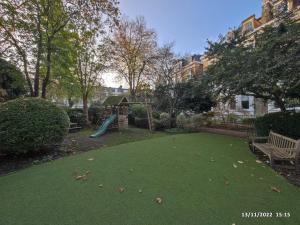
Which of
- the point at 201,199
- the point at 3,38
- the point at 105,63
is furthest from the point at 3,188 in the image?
the point at 105,63

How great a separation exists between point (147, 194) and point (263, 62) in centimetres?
551

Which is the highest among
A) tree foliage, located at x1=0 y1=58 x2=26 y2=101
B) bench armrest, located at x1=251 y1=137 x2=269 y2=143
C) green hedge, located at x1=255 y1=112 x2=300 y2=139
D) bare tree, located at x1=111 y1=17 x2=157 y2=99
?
bare tree, located at x1=111 y1=17 x2=157 y2=99

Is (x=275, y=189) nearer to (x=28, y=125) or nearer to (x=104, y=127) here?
(x=28, y=125)

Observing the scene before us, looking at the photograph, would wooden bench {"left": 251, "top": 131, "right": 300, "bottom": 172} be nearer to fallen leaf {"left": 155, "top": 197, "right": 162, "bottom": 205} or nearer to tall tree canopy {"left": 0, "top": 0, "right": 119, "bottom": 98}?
fallen leaf {"left": 155, "top": 197, "right": 162, "bottom": 205}

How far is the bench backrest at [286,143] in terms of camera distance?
187 inches

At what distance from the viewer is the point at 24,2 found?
7938mm

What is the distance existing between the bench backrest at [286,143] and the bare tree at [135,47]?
1670 cm

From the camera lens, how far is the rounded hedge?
605 cm

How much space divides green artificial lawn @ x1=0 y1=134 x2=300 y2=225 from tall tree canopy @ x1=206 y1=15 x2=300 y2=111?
2.85 meters

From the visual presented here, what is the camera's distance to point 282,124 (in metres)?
7.70

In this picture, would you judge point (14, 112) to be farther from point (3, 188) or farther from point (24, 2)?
point (24, 2)

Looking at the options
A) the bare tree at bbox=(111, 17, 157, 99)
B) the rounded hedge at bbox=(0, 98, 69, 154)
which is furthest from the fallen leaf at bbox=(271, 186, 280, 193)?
the bare tree at bbox=(111, 17, 157, 99)

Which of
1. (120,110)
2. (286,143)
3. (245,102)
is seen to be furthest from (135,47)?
(286,143)

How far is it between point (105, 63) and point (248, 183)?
53.3ft
